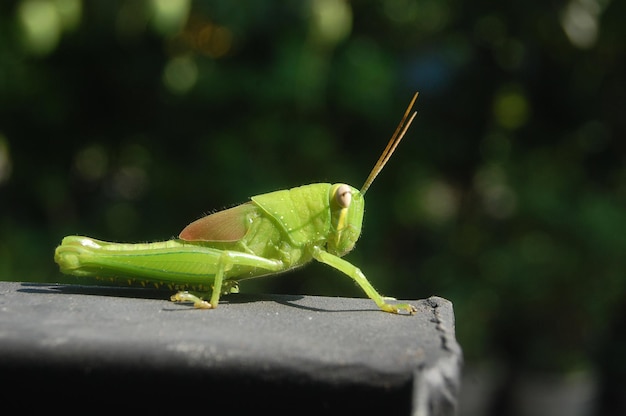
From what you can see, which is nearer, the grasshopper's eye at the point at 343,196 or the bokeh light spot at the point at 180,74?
the grasshopper's eye at the point at 343,196

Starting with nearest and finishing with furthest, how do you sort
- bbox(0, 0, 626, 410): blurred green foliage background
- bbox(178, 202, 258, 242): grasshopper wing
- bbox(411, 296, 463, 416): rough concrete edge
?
1. bbox(411, 296, 463, 416): rough concrete edge
2. bbox(178, 202, 258, 242): grasshopper wing
3. bbox(0, 0, 626, 410): blurred green foliage background

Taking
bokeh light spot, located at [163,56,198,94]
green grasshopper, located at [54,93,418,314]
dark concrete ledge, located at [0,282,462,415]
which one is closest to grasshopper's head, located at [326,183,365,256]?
green grasshopper, located at [54,93,418,314]

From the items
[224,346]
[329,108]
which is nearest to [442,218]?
[329,108]

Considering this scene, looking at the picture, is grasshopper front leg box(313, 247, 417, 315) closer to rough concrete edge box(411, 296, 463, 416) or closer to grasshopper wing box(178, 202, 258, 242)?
grasshopper wing box(178, 202, 258, 242)

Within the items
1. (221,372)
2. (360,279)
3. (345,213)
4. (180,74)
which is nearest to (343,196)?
(345,213)

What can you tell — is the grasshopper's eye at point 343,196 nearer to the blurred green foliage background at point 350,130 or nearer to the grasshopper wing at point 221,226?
the grasshopper wing at point 221,226

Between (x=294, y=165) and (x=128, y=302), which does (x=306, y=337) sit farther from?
(x=294, y=165)

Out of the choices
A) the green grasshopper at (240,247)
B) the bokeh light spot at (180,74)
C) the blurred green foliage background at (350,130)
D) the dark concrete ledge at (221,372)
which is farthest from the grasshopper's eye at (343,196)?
the bokeh light spot at (180,74)

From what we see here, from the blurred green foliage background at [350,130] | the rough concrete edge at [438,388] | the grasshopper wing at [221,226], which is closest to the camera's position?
the rough concrete edge at [438,388]
